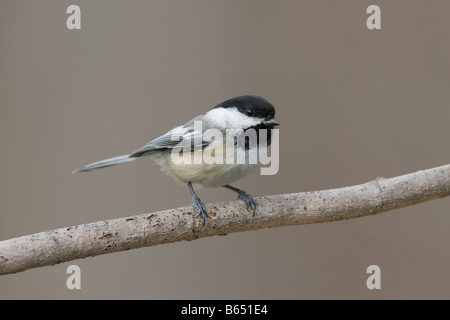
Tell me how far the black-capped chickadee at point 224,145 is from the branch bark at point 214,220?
0.08m

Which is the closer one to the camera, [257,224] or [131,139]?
[257,224]

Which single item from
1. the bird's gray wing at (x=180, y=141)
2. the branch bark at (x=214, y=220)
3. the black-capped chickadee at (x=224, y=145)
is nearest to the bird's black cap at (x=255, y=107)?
the black-capped chickadee at (x=224, y=145)

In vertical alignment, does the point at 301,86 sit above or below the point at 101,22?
below

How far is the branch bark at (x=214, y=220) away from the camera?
4.61 feet

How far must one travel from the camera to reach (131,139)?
2.82 metres

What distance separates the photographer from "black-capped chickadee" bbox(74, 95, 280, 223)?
1.76 m

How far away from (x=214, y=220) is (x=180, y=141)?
0.42 metres

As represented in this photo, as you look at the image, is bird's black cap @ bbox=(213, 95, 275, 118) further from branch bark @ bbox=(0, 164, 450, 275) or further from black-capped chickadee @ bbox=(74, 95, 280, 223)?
branch bark @ bbox=(0, 164, 450, 275)

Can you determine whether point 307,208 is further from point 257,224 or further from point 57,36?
point 57,36

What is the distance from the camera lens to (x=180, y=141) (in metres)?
1.92


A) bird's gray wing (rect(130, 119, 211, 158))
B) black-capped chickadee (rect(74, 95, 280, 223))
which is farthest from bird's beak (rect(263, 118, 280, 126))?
bird's gray wing (rect(130, 119, 211, 158))

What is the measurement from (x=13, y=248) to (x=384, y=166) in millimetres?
2073

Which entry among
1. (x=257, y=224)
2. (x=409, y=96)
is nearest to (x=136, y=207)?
(x=257, y=224)

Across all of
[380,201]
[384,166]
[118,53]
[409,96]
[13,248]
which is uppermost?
[118,53]
